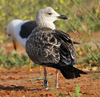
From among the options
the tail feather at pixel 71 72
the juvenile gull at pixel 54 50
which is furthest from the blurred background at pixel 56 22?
the tail feather at pixel 71 72

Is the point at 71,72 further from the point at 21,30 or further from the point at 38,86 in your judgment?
the point at 21,30

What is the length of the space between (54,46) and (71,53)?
0.28m

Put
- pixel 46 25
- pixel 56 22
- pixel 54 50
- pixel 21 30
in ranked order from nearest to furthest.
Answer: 1. pixel 54 50
2. pixel 46 25
3. pixel 21 30
4. pixel 56 22

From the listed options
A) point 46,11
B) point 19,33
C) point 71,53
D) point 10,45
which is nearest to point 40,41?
point 71,53

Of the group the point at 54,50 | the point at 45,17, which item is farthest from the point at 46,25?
the point at 54,50

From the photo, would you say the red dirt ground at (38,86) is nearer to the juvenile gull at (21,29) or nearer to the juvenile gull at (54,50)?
the juvenile gull at (54,50)

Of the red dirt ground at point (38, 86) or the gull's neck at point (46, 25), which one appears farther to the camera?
the gull's neck at point (46, 25)

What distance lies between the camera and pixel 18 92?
4.24 metres

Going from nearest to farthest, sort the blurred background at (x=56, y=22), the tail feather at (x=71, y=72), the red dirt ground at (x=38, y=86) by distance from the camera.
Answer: the tail feather at (x=71, y=72)
the red dirt ground at (x=38, y=86)
the blurred background at (x=56, y=22)

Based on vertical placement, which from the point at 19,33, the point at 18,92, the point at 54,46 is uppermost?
the point at 19,33

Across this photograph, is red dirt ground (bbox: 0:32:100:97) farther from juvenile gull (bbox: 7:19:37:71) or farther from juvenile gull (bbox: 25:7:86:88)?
juvenile gull (bbox: 7:19:37:71)

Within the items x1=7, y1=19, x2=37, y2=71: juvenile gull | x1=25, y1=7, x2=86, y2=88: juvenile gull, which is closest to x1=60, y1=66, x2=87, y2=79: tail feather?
x1=25, y1=7, x2=86, y2=88: juvenile gull

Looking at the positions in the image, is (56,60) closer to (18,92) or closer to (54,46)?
(54,46)

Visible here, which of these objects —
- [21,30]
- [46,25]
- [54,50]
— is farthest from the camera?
[21,30]
